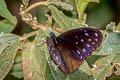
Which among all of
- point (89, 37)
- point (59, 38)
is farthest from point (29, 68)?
point (89, 37)

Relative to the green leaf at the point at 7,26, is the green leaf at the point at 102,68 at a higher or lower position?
lower

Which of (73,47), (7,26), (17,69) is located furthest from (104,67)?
(7,26)

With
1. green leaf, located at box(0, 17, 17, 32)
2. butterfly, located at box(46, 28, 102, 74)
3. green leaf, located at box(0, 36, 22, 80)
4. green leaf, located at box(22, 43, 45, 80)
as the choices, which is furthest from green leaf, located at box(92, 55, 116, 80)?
green leaf, located at box(0, 17, 17, 32)

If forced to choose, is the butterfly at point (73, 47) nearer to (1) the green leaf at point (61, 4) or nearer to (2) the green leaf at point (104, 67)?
(2) the green leaf at point (104, 67)

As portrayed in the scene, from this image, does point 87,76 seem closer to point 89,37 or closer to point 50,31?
point 89,37

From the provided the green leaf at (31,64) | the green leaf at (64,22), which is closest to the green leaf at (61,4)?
the green leaf at (64,22)
